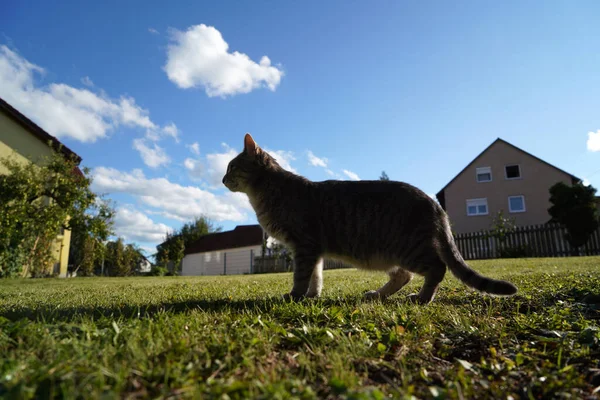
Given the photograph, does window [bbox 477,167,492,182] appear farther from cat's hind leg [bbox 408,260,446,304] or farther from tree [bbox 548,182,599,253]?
cat's hind leg [bbox 408,260,446,304]

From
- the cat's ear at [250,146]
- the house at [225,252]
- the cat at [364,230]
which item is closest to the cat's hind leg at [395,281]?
the cat at [364,230]

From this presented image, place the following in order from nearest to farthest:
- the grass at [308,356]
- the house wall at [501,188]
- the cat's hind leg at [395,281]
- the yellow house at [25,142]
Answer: the grass at [308,356] < the cat's hind leg at [395,281] < the yellow house at [25,142] < the house wall at [501,188]

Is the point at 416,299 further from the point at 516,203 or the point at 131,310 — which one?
the point at 516,203

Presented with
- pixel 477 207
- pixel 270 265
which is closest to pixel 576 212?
pixel 477 207

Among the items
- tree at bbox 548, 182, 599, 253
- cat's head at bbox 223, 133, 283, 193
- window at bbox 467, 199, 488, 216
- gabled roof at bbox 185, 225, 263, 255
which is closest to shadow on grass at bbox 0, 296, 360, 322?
cat's head at bbox 223, 133, 283, 193

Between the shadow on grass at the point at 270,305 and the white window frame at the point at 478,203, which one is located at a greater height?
the white window frame at the point at 478,203

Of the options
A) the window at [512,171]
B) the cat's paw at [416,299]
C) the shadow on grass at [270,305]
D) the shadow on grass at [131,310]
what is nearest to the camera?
the shadow on grass at [131,310]

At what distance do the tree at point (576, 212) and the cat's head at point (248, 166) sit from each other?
19.3 m

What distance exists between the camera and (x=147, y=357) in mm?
1576

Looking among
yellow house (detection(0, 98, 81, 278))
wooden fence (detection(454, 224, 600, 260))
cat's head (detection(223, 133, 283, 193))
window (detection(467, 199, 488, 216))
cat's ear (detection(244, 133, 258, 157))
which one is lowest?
wooden fence (detection(454, 224, 600, 260))

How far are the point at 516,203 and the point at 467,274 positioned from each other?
2837cm

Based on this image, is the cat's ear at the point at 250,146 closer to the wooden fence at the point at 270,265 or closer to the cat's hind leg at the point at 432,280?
the cat's hind leg at the point at 432,280

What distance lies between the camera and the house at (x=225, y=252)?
35.7 meters

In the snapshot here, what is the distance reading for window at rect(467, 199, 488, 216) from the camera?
2784 cm
